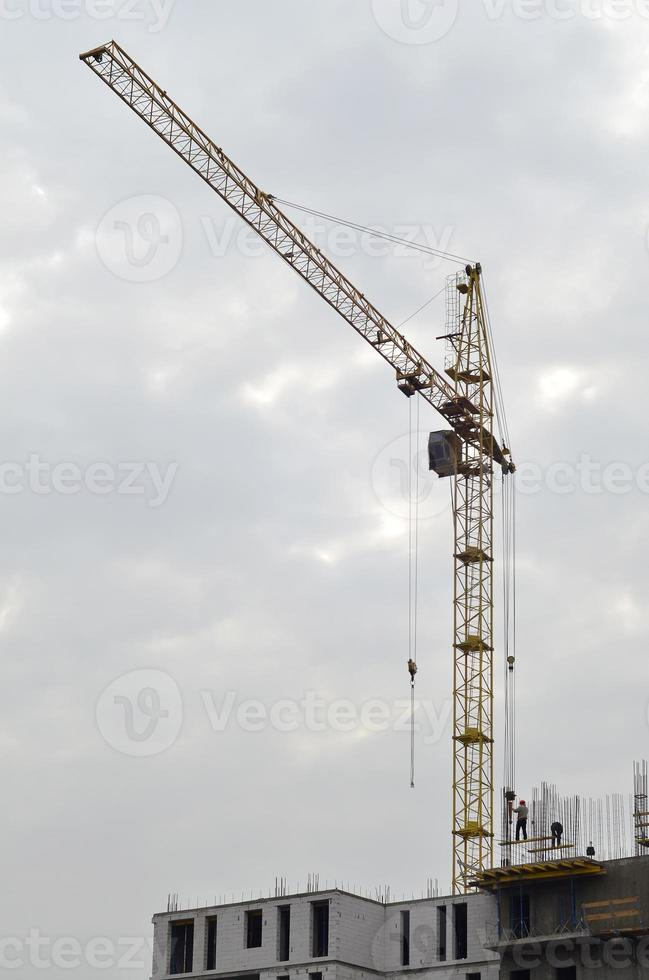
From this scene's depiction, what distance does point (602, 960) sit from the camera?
69.7 metres

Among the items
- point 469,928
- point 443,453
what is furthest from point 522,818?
point 443,453

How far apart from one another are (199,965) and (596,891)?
2211 centimetres

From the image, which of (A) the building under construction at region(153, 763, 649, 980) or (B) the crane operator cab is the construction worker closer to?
(A) the building under construction at region(153, 763, 649, 980)

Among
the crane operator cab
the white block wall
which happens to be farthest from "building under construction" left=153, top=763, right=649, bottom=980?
the crane operator cab

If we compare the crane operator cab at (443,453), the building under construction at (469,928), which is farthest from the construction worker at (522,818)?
the crane operator cab at (443,453)

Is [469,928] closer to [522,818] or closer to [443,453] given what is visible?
[522,818]

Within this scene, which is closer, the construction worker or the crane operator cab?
the construction worker

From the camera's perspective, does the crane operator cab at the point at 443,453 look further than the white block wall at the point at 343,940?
Yes

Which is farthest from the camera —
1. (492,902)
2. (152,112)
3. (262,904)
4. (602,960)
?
(152,112)

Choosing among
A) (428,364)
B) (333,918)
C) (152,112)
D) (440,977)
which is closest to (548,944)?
(440,977)

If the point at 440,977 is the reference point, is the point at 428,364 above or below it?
above

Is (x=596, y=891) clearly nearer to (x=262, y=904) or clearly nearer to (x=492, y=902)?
(x=492, y=902)

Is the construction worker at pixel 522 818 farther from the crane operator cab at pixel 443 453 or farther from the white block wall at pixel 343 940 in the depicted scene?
the crane operator cab at pixel 443 453

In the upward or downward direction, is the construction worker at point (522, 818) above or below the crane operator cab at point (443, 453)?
below
